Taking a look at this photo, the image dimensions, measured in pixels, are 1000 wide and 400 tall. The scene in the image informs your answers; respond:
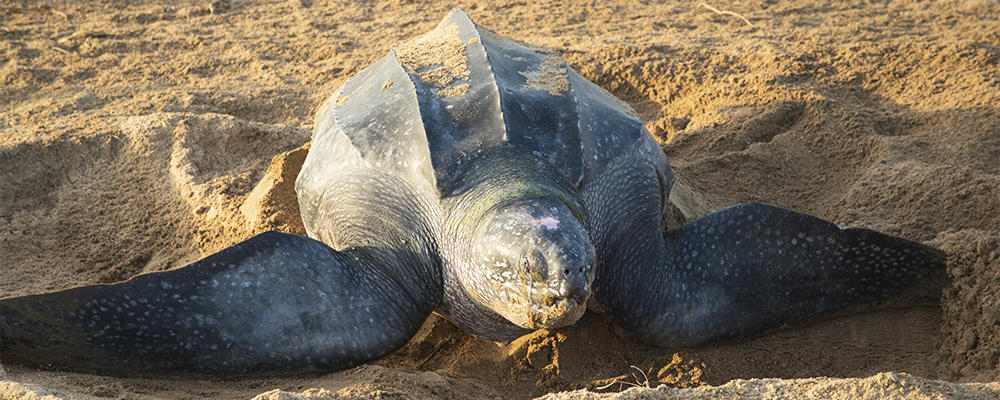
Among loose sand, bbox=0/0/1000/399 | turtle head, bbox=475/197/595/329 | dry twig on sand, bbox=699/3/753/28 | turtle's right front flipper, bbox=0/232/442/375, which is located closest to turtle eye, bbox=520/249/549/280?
turtle head, bbox=475/197/595/329

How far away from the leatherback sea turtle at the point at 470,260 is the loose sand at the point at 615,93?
0.11 metres

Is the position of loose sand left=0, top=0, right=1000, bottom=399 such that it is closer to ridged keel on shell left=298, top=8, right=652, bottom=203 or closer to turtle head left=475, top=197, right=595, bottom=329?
turtle head left=475, top=197, right=595, bottom=329

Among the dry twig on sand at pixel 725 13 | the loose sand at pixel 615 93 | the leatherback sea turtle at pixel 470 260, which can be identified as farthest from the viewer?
the dry twig on sand at pixel 725 13

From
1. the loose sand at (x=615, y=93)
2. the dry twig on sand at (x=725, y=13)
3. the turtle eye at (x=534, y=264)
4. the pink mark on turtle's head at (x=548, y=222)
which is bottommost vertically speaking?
the loose sand at (x=615, y=93)

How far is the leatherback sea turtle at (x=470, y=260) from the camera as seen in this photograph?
2182 millimetres

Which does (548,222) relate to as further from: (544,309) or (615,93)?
(615,93)

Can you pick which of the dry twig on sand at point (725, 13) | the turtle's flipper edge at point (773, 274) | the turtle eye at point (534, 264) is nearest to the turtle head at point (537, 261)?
the turtle eye at point (534, 264)

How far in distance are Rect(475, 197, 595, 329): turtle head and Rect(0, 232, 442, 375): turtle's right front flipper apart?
40 cm

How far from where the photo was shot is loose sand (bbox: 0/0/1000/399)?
7.95 feet

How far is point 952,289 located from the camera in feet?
8.29

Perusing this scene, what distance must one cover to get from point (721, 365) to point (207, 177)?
97.8 inches

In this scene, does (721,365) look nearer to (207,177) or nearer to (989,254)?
(989,254)

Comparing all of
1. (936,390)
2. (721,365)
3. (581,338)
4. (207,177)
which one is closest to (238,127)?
(207,177)

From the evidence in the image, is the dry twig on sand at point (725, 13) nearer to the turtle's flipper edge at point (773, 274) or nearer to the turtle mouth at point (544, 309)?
the turtle's flipper edge at point (773, 274)
